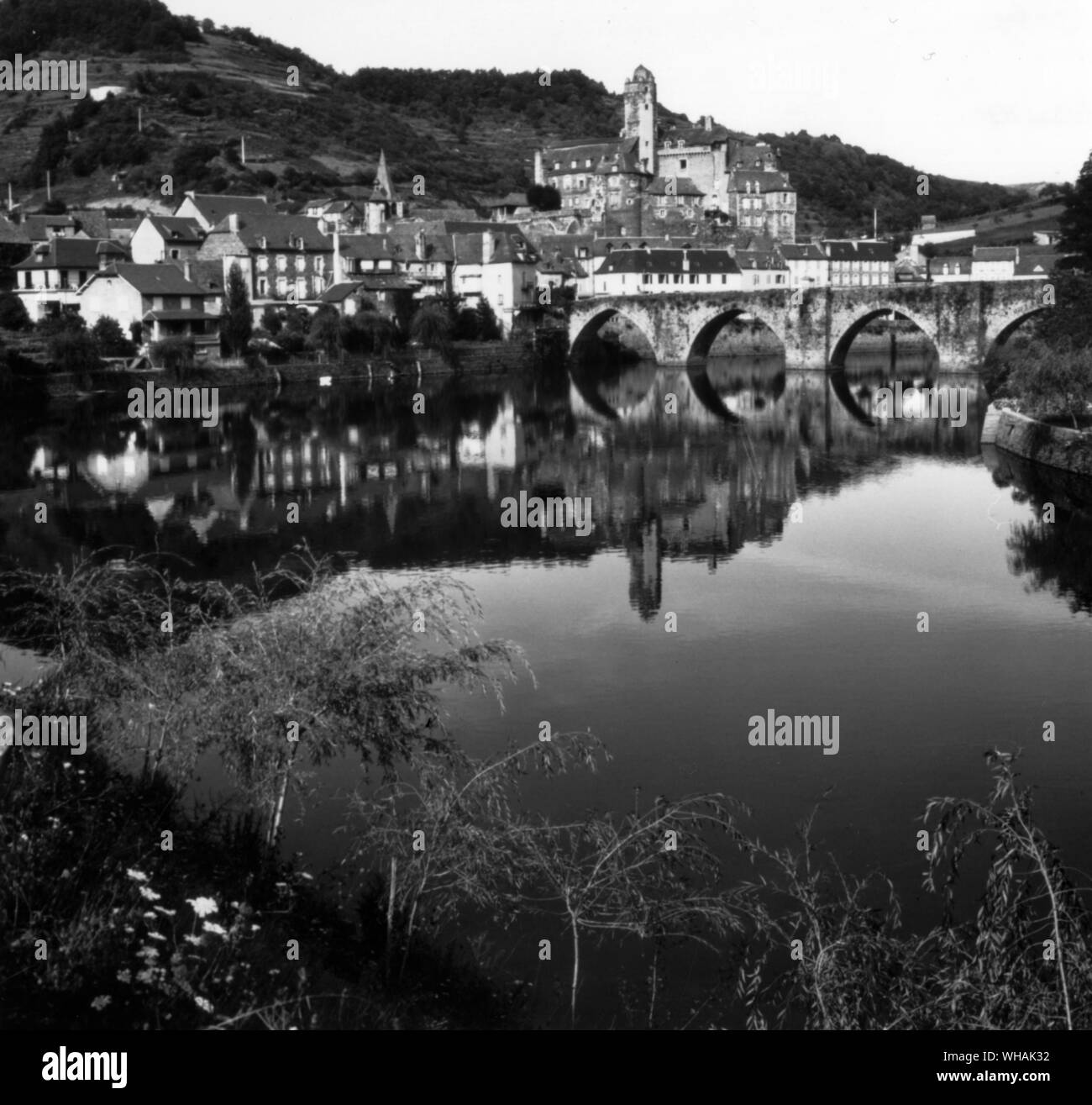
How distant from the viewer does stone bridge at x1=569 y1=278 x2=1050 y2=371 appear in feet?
240

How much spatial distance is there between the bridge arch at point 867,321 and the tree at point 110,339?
128ft

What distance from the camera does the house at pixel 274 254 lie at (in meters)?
77.9

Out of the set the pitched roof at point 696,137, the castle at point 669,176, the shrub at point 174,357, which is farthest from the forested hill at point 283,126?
the shrub at point 174,357

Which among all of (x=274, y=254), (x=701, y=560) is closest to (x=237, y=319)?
(x=274, y=254)

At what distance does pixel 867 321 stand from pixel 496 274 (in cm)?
2318

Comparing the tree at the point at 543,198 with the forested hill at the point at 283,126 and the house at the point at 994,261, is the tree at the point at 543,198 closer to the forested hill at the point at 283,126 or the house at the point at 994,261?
the forested hill at the point at 283,126

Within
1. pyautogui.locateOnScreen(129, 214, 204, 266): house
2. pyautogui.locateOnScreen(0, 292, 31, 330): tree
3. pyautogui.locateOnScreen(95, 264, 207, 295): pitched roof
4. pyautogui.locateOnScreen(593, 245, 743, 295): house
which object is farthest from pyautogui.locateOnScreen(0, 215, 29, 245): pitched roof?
pyautogui.locateOnScreen(593, 245, 743, 295): house

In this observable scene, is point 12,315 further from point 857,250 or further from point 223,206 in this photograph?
point 857,250

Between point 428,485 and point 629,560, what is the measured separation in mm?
11477

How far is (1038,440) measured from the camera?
4225 cm

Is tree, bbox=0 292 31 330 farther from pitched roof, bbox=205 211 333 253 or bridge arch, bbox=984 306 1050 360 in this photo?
bridge arch, bbox=984 306 1050 360

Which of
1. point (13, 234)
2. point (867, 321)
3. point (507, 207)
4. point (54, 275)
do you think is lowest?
point (867, 321)
